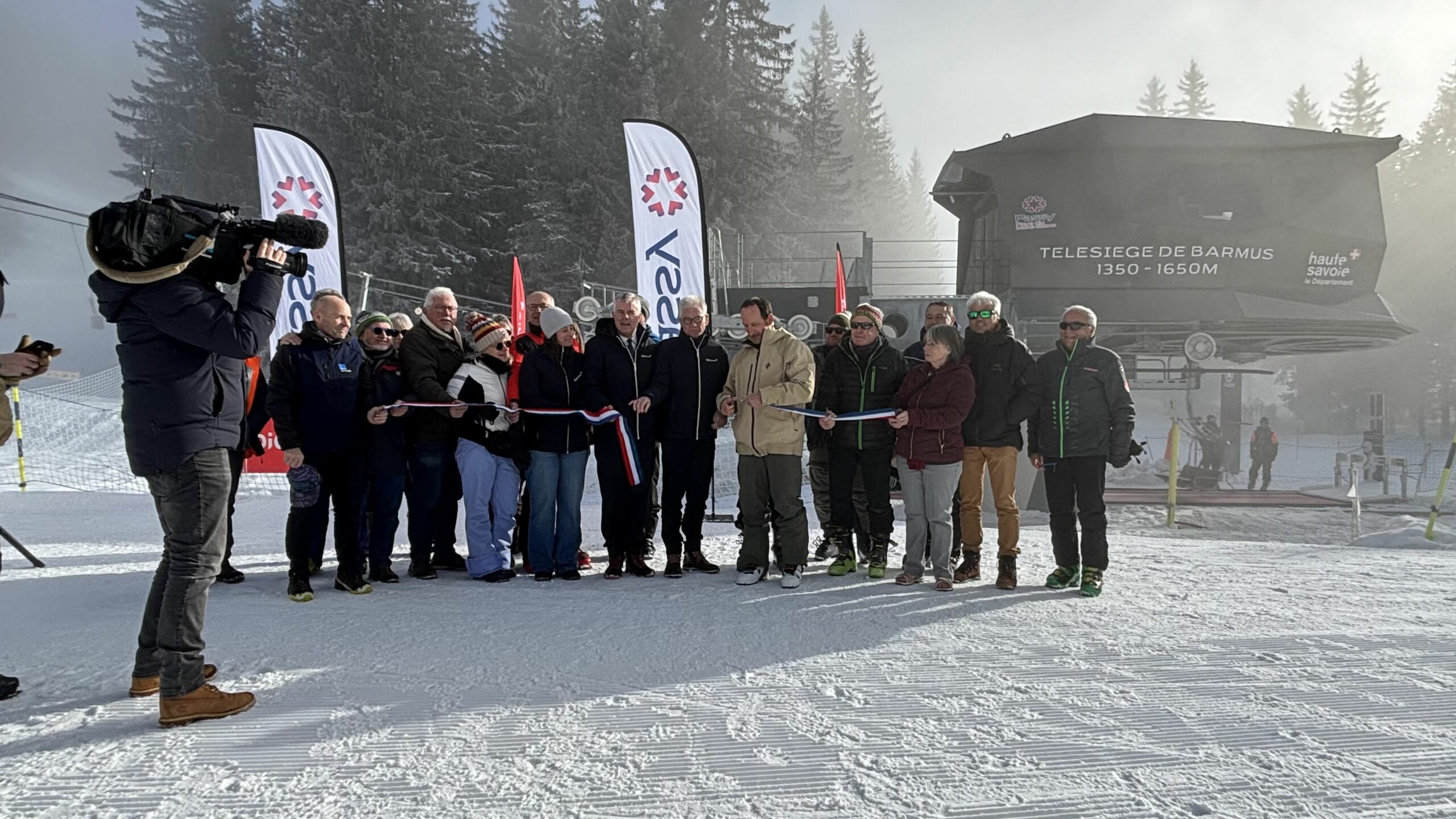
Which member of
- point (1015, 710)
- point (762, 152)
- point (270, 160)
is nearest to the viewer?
point (1015, 710)

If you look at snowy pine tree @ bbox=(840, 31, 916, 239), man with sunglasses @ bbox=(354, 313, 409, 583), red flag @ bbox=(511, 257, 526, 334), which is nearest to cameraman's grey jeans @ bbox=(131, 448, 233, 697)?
man with sunglasses @ bbox=(354, 313, 409, 583)

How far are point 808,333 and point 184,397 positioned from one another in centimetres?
968

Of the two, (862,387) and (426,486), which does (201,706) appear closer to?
(426,486)

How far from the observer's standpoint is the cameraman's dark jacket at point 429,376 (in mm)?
4664

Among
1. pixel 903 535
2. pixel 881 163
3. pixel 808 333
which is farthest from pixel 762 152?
pixel 881 163

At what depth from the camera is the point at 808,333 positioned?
38.2ft

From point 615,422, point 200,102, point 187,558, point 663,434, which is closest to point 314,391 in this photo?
point 615,422

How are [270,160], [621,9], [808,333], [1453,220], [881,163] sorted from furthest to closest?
[881,163] → [1453,220] → [621,9] → [808,333] → [270,160]

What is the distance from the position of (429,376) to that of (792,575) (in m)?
2.61

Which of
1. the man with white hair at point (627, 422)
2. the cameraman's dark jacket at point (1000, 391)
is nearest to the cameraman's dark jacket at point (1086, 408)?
the cameraman's dark jacket at point (1000, 391)

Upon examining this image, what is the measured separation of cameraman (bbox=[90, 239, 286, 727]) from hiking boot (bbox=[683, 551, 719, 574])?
2.91 meters

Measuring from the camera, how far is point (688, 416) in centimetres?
495

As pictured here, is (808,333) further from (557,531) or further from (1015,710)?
(1015,710)

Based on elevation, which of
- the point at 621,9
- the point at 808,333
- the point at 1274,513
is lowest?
the point at 1274,513
